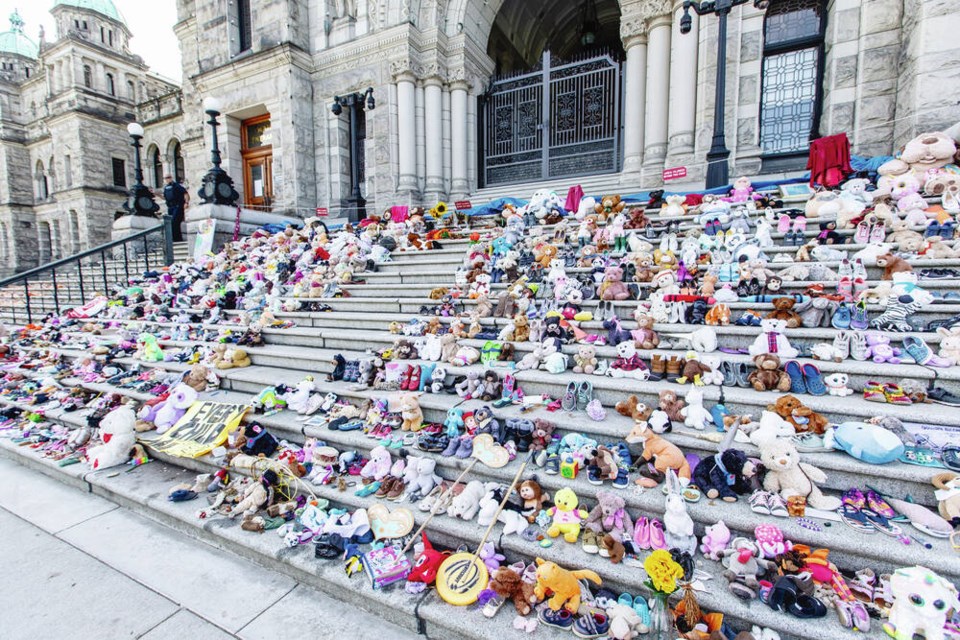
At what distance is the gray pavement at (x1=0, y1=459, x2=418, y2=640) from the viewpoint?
2.55 meters

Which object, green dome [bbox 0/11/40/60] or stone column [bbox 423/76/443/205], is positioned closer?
stone column [bbox 423/76/443/205]

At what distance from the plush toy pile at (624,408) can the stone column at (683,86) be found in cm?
282

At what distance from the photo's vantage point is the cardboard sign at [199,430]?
4242mm

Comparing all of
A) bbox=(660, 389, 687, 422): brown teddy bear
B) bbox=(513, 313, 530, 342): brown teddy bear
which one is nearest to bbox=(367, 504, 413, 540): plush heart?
bbox=(660, 389, 687, 422): brown teddy bear

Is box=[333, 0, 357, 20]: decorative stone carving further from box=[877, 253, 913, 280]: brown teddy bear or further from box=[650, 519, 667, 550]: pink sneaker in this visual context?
box=[650, 519, 667, 550]: pink sneaker

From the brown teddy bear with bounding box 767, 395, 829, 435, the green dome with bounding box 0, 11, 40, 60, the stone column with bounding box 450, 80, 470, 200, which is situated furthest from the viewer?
the green dome with bounding box 0, 11, 40, 60

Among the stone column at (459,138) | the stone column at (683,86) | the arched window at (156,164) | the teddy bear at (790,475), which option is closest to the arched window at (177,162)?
the arched window at (156,164)

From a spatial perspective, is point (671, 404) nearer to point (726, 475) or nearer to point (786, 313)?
point (726, 475)

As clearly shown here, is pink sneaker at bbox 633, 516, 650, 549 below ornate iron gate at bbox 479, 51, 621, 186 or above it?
below

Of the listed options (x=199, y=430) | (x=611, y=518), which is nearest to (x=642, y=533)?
(x=611, y=518)

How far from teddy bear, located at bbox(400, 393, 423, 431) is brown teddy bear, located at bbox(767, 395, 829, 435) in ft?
9.85

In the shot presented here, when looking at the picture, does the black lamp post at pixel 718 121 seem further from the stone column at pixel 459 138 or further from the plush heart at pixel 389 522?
the plush heart at pixel 389 522

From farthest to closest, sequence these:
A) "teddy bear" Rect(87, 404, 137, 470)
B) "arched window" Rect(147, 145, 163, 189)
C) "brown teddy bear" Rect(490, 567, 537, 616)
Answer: "arched window" Rect(147, 145, 163, 189)
"teddy bear" Rect(87, 404, 137, 470)
"brown teddy bear" Rect(490, 567, 537, 616)

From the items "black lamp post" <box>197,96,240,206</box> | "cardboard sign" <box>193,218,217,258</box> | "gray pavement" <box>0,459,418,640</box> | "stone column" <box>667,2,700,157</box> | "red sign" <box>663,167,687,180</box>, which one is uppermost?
"stone column" <box>667,2,700,157</box>
